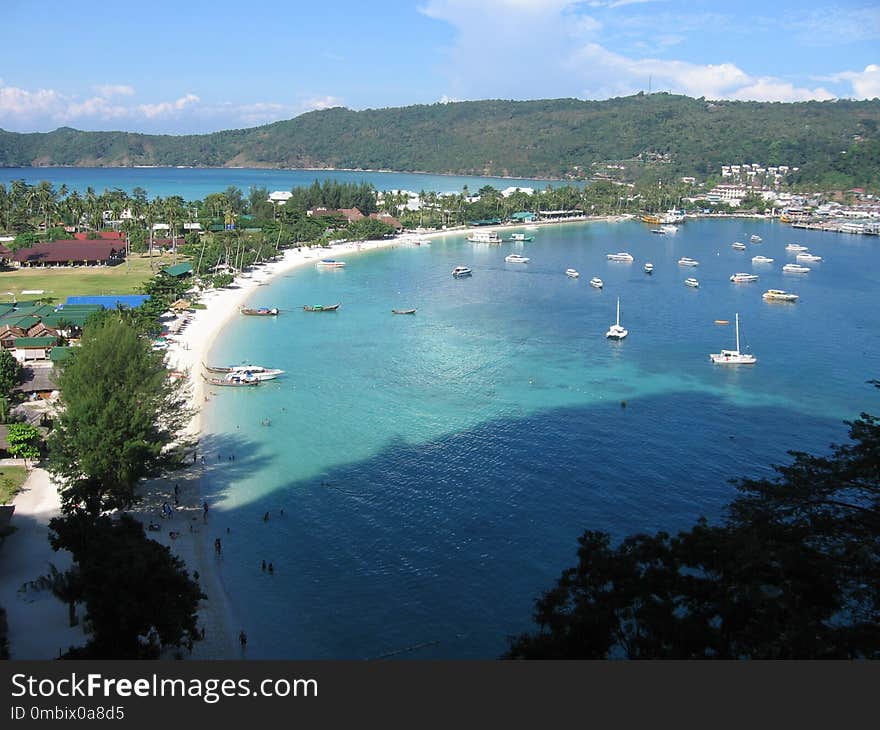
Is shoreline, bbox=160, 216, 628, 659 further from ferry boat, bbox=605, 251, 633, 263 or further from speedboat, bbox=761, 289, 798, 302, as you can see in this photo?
speedboat, bbox=761, 289, 798, 302

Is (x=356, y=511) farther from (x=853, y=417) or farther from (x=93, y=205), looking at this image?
(x=93, y=205)

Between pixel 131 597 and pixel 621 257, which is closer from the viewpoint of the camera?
pixel 131 597

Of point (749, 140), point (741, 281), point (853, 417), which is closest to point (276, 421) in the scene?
point (853, 417)

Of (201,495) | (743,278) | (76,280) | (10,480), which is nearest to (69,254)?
(76,280)

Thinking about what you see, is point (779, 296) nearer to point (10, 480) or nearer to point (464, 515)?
point (464, 515)

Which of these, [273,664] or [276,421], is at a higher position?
[273,664]
